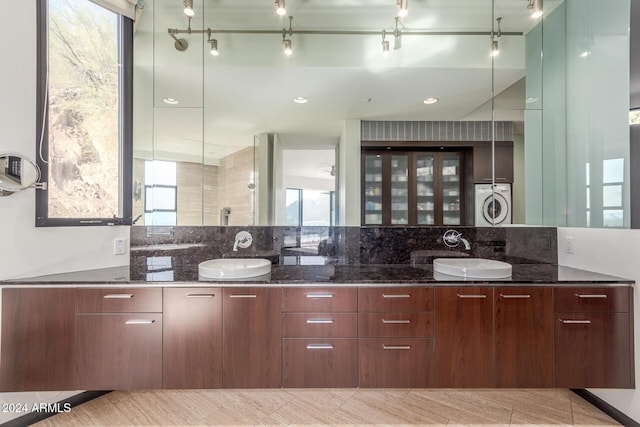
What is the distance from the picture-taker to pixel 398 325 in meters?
1.60

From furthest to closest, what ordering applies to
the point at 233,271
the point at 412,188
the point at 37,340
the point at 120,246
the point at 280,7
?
the point at 412,188, the point at 120,246, the point at 280,7, the point at 233,271, the point at 37,340

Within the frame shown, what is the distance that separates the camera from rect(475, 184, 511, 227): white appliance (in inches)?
86.0

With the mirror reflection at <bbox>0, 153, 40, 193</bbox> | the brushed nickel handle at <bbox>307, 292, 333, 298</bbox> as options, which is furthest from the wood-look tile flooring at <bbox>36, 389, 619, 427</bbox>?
the mirror reflection at <bbox>0, 153, 40, 193</bbox>

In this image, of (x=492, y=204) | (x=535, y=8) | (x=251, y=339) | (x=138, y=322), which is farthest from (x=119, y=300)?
(x=535, y=8)

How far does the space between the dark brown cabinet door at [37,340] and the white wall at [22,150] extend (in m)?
0.20

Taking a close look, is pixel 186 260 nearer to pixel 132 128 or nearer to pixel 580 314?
pixel 132 128

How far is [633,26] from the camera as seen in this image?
5.39 ft

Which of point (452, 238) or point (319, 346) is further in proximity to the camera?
point (452, 238)

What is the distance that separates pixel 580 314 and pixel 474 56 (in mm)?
1893

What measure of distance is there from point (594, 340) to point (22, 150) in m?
3.57

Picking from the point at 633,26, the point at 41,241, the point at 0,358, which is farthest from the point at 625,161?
the point at 0,358

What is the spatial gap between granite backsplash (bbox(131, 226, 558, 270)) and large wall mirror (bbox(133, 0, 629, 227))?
10cm

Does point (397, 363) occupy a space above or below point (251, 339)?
below

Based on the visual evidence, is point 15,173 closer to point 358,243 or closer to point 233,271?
point 233,271
